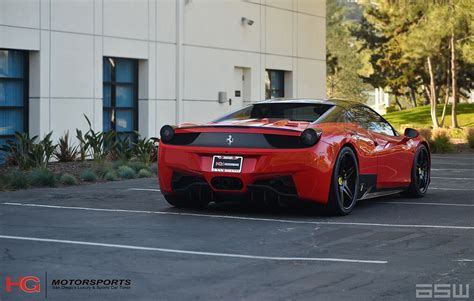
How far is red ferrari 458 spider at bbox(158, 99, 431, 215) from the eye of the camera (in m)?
9.27

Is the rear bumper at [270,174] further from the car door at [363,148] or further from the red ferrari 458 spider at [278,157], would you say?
the car door at [363,148]

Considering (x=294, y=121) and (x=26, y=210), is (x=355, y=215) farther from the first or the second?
(x=26, y=210)

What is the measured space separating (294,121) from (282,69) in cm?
1655

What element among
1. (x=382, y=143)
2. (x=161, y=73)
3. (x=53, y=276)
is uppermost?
(x=161, y=73)

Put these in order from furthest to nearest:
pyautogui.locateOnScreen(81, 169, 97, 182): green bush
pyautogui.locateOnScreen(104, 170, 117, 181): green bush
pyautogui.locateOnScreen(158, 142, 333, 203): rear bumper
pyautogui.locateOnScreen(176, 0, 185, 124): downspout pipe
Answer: pyautogui.locateOnScreen(176, 0, 185, 124): downspout pipe, pyautogui.locateOnScreen(104, 170, 117, 181): green bush, pyautogui.locateOnScreen(81, 169, 97, 182): green bush, pyautogui.locateOnScreen(158, 142, 333, 203): rear bumper

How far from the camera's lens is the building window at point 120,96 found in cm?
2026

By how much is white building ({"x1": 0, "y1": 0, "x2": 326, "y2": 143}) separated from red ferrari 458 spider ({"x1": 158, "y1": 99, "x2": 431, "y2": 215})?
830 cm

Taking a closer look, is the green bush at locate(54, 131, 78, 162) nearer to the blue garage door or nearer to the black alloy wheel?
the blue garage door

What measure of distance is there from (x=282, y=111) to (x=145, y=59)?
10691mm

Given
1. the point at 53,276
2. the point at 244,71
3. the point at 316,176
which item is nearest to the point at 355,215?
the point at 316,176

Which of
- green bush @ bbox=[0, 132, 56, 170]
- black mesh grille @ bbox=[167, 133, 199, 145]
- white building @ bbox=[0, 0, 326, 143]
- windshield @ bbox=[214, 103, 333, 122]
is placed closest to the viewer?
black mesh grille @ bbox=[167, 133, 199, 145]

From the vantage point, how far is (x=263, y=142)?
9.36 m

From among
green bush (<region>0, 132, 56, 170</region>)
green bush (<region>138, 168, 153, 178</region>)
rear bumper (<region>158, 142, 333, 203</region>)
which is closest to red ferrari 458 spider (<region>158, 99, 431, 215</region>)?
rear bumper (<region>158, 142, 333, 203</region>)

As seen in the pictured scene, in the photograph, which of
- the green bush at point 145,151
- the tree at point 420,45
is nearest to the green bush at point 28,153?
the green bush at point 145,151
